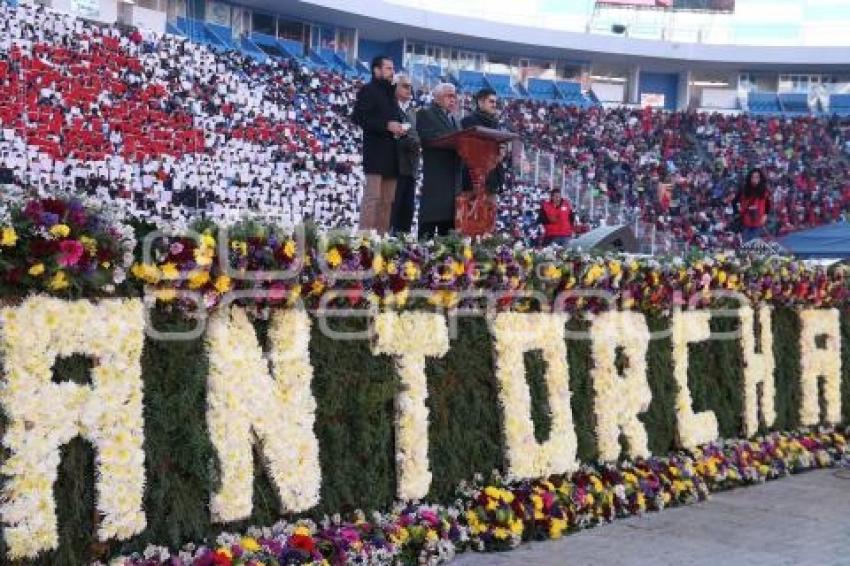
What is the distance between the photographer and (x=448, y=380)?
5.33 meters

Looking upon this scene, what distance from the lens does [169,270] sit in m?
3.90

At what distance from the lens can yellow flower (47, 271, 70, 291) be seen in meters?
3.58

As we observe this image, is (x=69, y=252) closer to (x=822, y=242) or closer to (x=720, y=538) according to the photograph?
(x=720, y=538)

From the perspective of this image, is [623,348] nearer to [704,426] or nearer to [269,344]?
[704,426]

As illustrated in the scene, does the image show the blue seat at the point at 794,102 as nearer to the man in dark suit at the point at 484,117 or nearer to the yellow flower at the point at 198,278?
the man in dark suit at the point at 484,117

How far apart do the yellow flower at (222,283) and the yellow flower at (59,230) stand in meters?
0.70

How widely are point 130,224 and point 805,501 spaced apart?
492 centimetres

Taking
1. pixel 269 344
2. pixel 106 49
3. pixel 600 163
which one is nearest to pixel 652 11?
pixel 600 163

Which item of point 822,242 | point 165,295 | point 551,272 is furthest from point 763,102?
point 165,295

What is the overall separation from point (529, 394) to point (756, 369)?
9.20ft

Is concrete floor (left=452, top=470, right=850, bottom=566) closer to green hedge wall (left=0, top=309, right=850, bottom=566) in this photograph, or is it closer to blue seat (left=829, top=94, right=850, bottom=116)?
green hedge wall (left=0, top=309, right=850, bottom=566)

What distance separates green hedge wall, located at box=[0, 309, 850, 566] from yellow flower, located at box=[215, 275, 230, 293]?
196mm

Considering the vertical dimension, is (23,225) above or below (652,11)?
below

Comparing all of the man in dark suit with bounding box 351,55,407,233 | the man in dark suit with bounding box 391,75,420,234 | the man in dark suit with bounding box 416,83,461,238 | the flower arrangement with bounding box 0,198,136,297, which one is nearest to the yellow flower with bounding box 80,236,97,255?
the flower arrangement with bounding box 0,198,136,297
